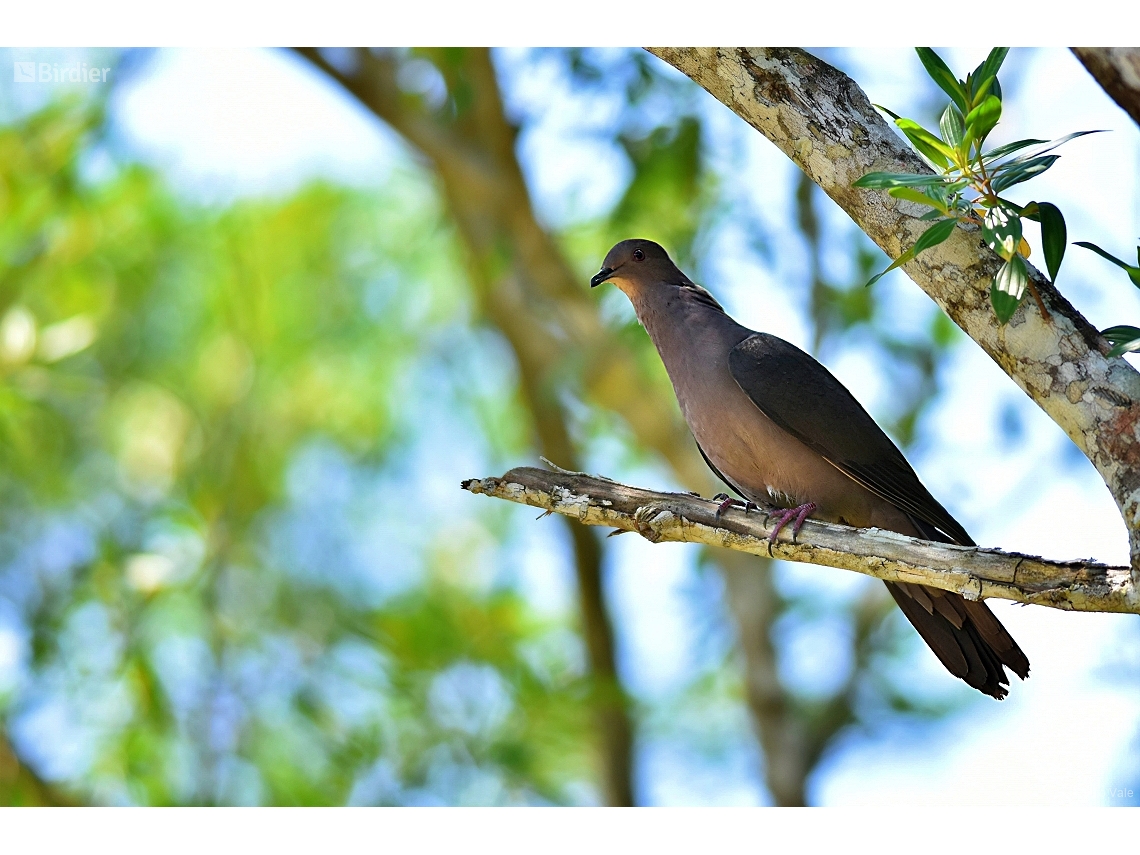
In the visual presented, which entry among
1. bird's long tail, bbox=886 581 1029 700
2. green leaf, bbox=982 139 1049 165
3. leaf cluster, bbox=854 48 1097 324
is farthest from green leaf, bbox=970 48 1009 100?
bird's long tail, bbox=886 581 1029 700

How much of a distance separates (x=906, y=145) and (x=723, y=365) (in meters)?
1.11

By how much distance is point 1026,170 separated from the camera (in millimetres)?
2502

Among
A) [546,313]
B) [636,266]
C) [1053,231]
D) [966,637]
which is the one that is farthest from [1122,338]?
[546,313]

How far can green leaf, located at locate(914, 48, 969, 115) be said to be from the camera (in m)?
2.65

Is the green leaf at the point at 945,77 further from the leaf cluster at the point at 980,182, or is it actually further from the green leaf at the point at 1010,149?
the green leaf at the point at 1010,149

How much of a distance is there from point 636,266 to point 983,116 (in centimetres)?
167

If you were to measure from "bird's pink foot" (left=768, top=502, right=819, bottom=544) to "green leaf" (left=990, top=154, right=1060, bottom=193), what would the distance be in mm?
1064

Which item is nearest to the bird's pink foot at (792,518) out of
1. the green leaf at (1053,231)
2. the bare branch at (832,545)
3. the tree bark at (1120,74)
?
the bare branch at (832,545)

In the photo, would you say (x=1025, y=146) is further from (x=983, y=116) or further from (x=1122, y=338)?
(x=1122, y=338)

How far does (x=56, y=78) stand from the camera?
454cm

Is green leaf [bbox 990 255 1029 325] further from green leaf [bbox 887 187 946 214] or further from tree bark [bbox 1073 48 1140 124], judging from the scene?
tree bark [bbox 1073 48 1140 124]

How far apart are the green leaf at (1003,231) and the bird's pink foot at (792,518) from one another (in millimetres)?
937

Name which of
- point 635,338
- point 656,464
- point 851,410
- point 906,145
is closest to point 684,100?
point 635,338

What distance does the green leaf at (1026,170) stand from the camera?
2.49 metres
